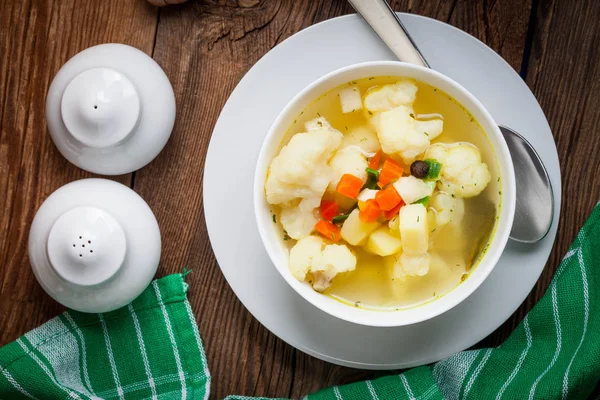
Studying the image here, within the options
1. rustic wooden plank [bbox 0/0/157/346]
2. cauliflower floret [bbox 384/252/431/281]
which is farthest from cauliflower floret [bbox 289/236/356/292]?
rustic wooden plank [bbox 0/0/157/346]

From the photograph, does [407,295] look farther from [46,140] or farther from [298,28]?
[46,140]

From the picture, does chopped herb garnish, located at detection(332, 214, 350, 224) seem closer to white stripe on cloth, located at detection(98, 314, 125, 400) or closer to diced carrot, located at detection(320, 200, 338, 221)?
diced carrot, located at detection(320, 200, 338, 221)

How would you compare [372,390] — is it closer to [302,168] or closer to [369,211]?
[369,211]

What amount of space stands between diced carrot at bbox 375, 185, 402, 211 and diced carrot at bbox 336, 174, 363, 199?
0.06 m

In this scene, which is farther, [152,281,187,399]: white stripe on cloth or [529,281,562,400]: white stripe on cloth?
[152,281,187,399]: white stripe on cloth

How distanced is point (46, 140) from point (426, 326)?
1202mm

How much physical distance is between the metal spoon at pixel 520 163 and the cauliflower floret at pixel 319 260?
1.44 ft

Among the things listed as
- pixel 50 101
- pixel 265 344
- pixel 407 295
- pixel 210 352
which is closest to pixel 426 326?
pixel 407 295

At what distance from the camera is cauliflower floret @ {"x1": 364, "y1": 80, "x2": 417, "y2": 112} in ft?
5.42

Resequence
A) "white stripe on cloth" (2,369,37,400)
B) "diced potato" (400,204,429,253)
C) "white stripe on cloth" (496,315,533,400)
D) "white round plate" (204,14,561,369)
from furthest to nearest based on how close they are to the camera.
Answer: "white stripe on cloth" (2,369,37,400) → "white stripe on cloth" (496,315,533,400) → "white round plate" (204,14,561,369) → "diced potato" (400,204,429,253)

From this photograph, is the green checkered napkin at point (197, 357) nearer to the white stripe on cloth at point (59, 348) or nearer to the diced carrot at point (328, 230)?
the white stripe on cloth at point (59, 348)

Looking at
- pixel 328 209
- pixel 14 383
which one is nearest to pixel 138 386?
pixel 14 383

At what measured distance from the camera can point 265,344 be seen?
6.43 feet

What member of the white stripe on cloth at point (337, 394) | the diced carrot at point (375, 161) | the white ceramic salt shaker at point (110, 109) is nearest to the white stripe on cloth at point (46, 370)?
the white ceramic salt shaker at point (110, 109)
